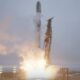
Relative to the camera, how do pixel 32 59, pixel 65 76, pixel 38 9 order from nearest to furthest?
pixel 38 9
pixel 65 76
pixel 32 59

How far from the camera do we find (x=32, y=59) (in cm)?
7638

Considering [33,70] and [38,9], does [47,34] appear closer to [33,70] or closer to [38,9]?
[38,9]

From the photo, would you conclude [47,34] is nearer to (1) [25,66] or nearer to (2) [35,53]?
(2) [35,53]

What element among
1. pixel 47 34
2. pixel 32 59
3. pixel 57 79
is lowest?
pixel 57 79

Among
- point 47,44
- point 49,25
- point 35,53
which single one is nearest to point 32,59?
point 35,53

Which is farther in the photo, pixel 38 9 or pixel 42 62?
pixel 42 62

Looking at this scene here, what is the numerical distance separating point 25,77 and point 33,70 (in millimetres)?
3608

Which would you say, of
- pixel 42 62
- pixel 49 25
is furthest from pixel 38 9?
pixel 42 62

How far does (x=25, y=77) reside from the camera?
74.9 metres

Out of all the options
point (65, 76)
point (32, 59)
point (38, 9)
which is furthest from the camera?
point (32, 59)

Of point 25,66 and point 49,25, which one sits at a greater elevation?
point 49,25

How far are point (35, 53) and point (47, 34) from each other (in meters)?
7.07

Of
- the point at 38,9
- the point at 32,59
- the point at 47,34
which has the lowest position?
the point at 32,59

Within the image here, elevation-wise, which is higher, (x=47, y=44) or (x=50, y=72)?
(x=47, y=44)
